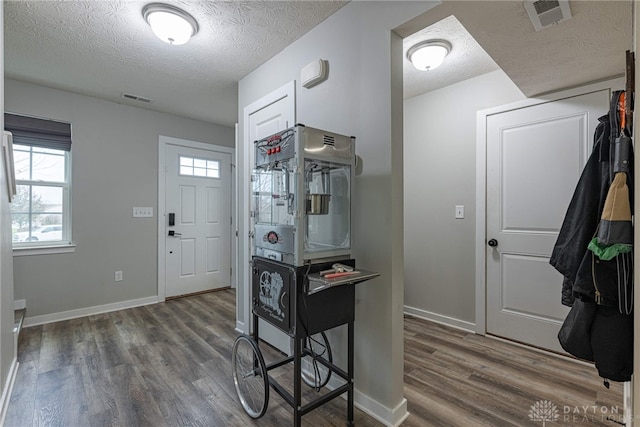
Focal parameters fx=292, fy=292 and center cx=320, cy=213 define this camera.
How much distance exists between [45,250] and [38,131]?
1.26m

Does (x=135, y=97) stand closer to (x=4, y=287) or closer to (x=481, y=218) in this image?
(x=4, y=287)

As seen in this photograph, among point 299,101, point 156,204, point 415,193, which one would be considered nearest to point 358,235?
point 299,101

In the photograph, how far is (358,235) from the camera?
1793 millimetres

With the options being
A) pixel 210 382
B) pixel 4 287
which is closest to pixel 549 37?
pixel 210 382

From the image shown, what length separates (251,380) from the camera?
6.75 feet

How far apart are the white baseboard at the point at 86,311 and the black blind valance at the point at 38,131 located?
1.82 metres

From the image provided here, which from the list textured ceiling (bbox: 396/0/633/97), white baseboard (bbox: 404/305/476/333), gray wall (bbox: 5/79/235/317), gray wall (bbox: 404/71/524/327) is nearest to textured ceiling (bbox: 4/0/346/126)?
gray wall (bbox: 5/79/235/317)

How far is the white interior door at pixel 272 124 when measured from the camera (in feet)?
7.76

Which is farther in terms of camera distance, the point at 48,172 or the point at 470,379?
the point at 48,172

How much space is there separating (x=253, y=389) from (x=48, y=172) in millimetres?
3288

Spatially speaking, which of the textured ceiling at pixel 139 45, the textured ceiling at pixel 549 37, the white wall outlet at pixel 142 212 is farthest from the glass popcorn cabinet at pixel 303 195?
the white wall outlet at pixel 142 212

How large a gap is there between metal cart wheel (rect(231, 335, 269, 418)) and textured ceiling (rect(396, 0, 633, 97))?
6.52ft

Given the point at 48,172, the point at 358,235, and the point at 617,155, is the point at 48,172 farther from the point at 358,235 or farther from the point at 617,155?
the point at 617,155

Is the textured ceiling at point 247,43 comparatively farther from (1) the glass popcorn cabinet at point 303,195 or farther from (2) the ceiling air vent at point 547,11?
(1) the glass popcorn cabinet at point 303,195
